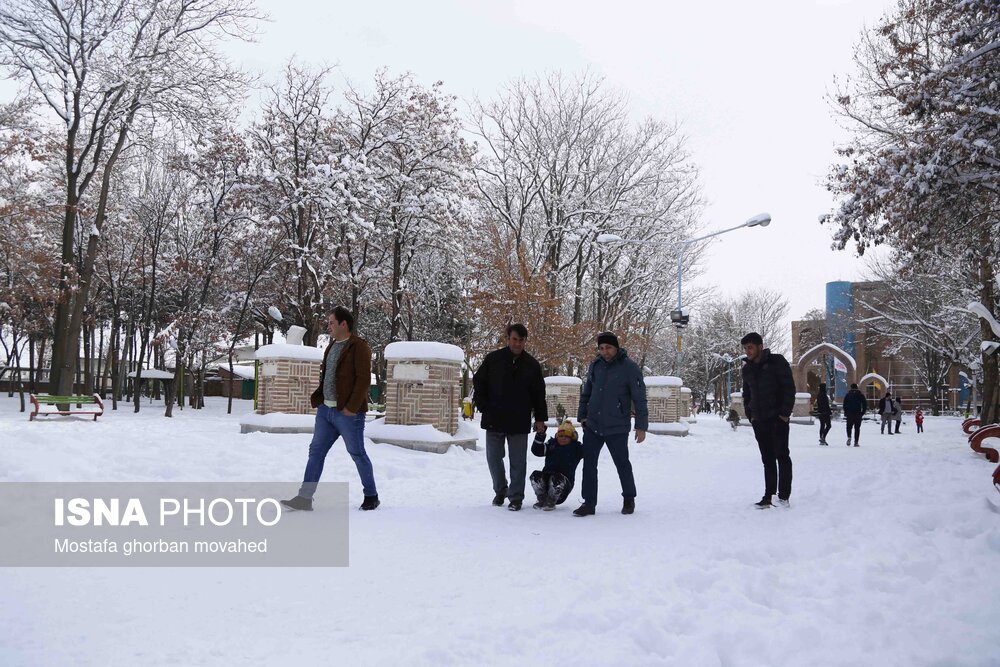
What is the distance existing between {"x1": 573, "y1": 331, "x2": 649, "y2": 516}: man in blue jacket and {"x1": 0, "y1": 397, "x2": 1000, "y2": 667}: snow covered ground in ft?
1.07

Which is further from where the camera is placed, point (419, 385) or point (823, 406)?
point (823, 406)

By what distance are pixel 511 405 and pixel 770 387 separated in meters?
2.79

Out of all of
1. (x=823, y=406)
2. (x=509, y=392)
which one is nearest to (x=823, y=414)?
(x=823, y=406)

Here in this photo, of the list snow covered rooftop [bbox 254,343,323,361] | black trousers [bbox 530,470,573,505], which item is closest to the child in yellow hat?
black trousers [bbox 530,470,573,505]

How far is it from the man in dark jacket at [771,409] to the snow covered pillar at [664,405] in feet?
50.8

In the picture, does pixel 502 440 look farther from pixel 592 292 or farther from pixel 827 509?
pixel 592 292

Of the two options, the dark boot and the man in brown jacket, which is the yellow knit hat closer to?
the man in brown jacket

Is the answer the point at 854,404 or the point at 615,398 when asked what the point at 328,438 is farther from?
the point at 854,404

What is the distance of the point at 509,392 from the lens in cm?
736

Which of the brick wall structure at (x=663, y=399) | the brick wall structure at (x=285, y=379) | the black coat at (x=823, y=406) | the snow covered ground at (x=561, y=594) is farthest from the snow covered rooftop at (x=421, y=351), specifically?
the black coat at (x=823, y=406)

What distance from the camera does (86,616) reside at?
3.66 metres

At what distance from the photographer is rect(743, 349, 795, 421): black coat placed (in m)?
7.93

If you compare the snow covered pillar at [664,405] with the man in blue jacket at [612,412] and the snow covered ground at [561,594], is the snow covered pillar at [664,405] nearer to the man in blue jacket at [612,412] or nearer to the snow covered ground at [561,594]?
the snow covered ground at [561,594]

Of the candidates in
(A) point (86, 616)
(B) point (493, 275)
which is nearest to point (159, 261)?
Result: (B) point (493, 275)
